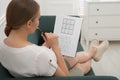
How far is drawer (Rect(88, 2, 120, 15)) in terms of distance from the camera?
4.04 meters

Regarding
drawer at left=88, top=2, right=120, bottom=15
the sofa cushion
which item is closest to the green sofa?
the sofa cushion

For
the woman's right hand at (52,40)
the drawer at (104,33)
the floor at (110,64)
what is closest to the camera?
the woman's right hand at (52,40)

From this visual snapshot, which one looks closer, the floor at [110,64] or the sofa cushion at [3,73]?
the sofa cushion at [3,73]

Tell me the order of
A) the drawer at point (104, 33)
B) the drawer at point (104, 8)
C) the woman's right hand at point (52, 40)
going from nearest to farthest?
the woman's right hand at point (52, 40)
the drawer at point (104, 8)
the drawer at point (104, 33)

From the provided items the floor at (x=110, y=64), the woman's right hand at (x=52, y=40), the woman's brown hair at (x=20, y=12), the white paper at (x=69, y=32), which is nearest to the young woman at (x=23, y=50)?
the woman's brown hair at (x=20, y=12)

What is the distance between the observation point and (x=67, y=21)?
2.00m

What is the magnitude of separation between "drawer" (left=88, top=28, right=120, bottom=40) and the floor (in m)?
0.26

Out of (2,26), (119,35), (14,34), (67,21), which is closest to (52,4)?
(119,35)

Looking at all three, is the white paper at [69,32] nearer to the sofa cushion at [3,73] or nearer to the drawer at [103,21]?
the sofa cushion at [3,73]

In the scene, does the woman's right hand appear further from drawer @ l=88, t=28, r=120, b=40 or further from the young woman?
drawer @ l=88, t=28, r=120, b=40

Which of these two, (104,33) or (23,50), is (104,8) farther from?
(23,50)

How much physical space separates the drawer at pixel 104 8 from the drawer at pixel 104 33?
294 millimetres

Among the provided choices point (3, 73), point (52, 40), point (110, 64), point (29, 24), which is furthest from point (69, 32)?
point (110, 64)

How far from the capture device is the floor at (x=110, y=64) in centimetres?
326
